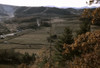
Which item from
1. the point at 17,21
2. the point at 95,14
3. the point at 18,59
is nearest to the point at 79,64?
the point at 95,14

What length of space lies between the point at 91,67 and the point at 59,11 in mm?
137093

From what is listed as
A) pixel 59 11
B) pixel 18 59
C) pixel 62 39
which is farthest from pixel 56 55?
pixel 59 11

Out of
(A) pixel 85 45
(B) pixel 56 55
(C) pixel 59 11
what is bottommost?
(C) pixel 59 11

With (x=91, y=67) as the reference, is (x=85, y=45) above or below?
above

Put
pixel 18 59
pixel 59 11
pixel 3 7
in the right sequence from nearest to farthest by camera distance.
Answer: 1. pixel 18 59
2. pixel 59 11
3. pixel 3 7

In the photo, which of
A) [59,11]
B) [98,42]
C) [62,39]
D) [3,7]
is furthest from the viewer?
[3,7]

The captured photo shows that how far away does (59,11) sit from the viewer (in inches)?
5531

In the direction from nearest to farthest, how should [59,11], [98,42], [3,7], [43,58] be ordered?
[98,42]
[43,58]
[59,11]
[3,7]

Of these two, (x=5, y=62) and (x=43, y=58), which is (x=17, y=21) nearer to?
(x=5, y=62)

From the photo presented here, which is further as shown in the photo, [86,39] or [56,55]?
[56,55]

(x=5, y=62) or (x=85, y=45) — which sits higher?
(x=85, y=45)

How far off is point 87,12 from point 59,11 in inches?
5386

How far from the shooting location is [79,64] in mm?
5137

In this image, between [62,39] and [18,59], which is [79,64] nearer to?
[62,39]
